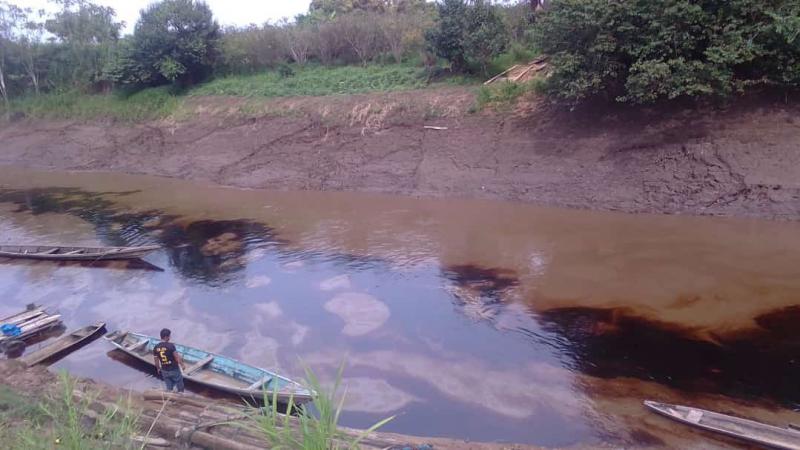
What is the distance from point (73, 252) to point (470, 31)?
16.9m

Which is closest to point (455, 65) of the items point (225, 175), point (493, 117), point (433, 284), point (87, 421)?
point (493, 117)

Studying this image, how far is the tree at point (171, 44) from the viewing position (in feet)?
104

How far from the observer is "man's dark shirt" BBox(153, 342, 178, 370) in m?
9.36

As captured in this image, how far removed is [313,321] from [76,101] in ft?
105

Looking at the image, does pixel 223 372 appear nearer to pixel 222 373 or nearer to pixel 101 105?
pixel 222 373

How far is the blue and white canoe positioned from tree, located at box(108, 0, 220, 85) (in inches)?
953

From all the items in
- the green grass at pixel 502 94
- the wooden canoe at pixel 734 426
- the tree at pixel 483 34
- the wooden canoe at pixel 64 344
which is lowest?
the wooden canoe at pixel 64 344

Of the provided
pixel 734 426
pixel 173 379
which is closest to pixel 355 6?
pixel 173 379

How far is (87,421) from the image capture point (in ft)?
22.7

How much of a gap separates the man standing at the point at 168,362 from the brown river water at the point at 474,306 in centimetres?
89

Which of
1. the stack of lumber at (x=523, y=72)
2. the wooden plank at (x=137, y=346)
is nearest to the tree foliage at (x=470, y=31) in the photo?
the stack of lumber at (x=523, y=72)

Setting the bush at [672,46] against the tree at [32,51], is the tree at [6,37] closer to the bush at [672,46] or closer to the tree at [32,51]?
the tree at [32,51]

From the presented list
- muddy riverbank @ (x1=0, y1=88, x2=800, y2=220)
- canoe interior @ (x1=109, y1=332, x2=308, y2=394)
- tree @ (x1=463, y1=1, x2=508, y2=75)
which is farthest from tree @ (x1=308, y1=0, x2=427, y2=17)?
canoe interior @ (x1=109, y1=332, x2=308, y2=394)

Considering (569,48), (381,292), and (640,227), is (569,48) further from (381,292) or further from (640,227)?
(381,292)
